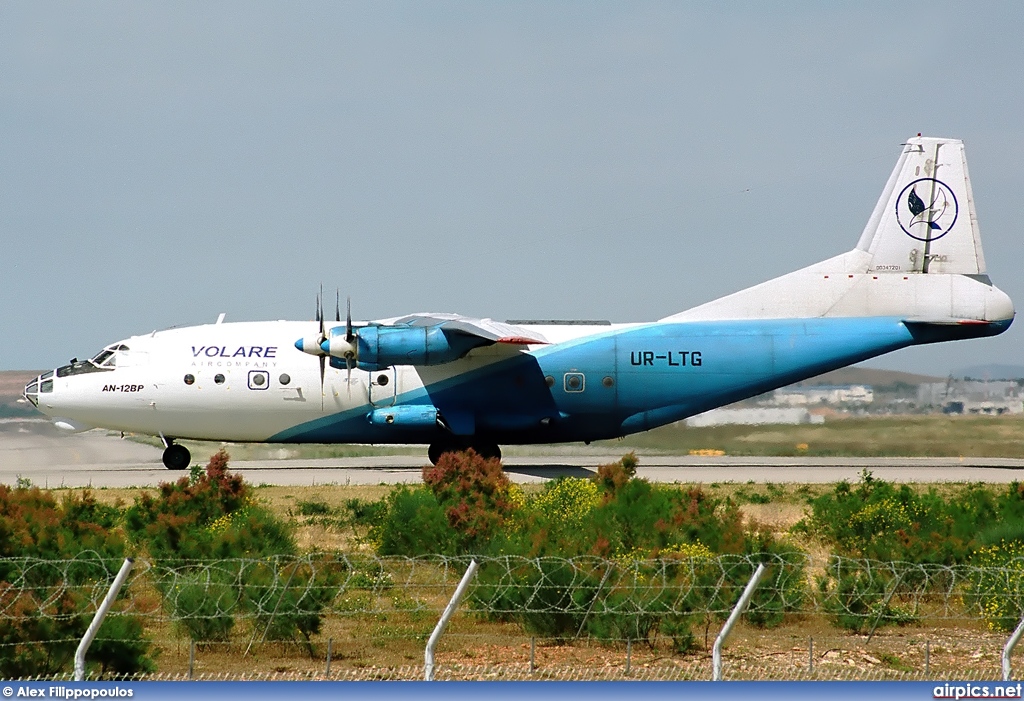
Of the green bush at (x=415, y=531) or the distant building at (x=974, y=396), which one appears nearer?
the green bush at (x=415, y=531)

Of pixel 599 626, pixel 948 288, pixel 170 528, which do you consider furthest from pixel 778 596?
pixel 948 288

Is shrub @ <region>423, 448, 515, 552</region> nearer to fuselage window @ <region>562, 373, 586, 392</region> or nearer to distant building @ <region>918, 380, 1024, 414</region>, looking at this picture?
fuselage window @ <region>562, 373, 586, 392</region>

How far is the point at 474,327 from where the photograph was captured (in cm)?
2931

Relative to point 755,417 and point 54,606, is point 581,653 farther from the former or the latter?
point 755,417

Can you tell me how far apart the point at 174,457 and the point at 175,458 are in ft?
0.17

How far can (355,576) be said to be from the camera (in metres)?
18.5

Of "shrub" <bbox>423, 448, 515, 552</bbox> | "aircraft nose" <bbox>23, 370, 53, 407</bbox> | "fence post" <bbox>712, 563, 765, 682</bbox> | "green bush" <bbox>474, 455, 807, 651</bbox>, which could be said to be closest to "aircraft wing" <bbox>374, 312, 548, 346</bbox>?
"shrub" <bbox>423, 448, 515, 552</bbox>

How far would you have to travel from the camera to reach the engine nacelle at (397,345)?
29.3 meters

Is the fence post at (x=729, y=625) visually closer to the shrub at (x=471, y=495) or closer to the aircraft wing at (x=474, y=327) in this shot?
the shrub at (x=471, y=495)

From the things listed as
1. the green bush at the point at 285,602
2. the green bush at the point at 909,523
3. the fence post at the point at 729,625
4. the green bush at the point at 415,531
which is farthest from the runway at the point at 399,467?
the fence post at the point at 729,625

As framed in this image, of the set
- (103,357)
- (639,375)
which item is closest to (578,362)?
(639,375)

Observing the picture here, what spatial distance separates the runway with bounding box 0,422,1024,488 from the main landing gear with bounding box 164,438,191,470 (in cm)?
29

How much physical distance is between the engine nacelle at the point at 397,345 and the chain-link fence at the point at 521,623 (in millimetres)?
12016

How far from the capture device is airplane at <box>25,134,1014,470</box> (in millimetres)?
31141
